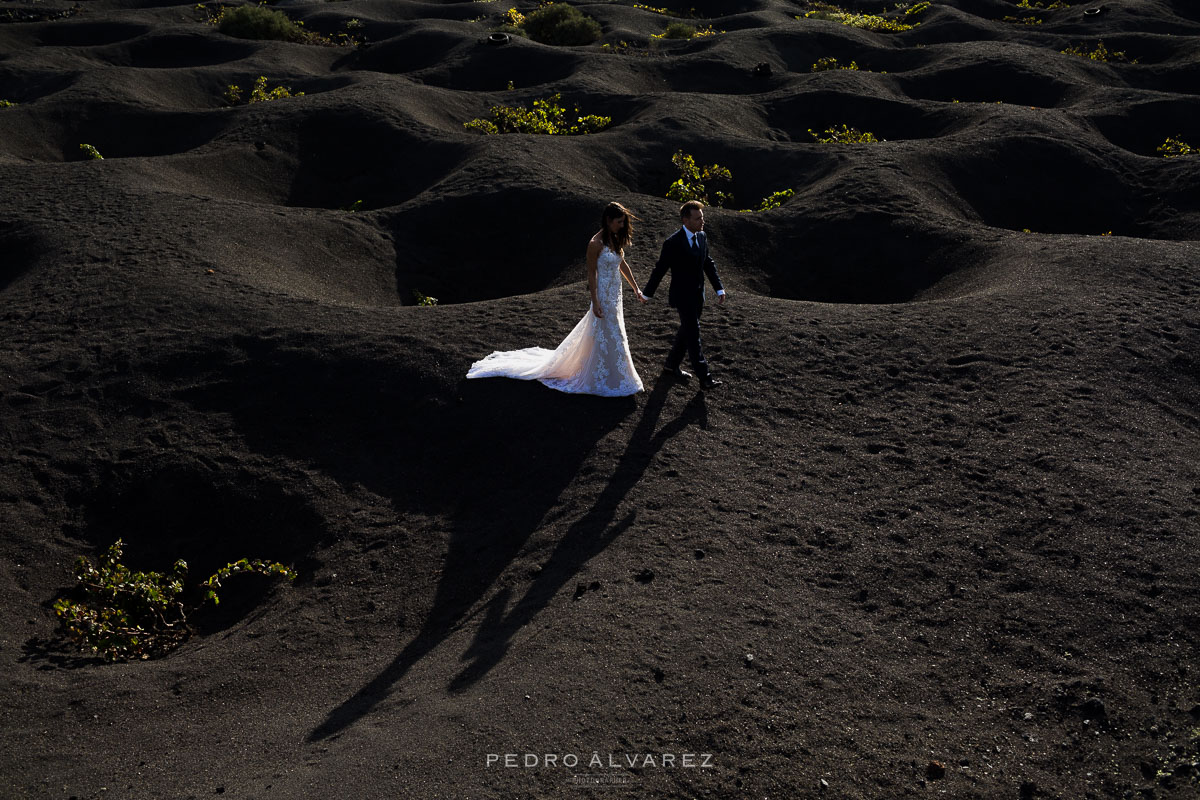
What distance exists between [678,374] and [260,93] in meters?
15.7

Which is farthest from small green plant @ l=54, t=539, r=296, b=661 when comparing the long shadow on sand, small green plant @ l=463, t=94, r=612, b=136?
small green plant @ l=463, t=94, r=612, b=136

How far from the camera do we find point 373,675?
570cm

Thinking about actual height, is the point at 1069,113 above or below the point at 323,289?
above

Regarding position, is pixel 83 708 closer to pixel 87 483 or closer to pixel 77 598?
pixel 77 598

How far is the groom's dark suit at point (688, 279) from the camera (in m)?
8.16

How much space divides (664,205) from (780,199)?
2.31m

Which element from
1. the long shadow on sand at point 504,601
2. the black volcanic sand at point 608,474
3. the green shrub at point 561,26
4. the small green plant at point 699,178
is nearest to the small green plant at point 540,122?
the black volcanic sand at point 608,474

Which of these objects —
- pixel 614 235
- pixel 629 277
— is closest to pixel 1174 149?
pixel 629 277

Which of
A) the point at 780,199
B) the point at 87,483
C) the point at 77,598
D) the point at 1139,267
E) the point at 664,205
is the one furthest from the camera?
the point at 780,199

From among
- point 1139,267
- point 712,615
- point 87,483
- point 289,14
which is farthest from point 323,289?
point 289,14

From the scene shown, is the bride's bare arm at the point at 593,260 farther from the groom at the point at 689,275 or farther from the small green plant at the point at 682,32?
the small green plant at the point at 682,32

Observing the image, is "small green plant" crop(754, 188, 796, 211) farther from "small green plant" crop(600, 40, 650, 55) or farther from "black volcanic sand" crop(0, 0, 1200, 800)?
"small green plant" crop(600, 40, 650, 55)

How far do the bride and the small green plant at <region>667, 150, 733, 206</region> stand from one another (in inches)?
258

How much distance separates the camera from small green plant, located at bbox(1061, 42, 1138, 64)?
77.2ft
